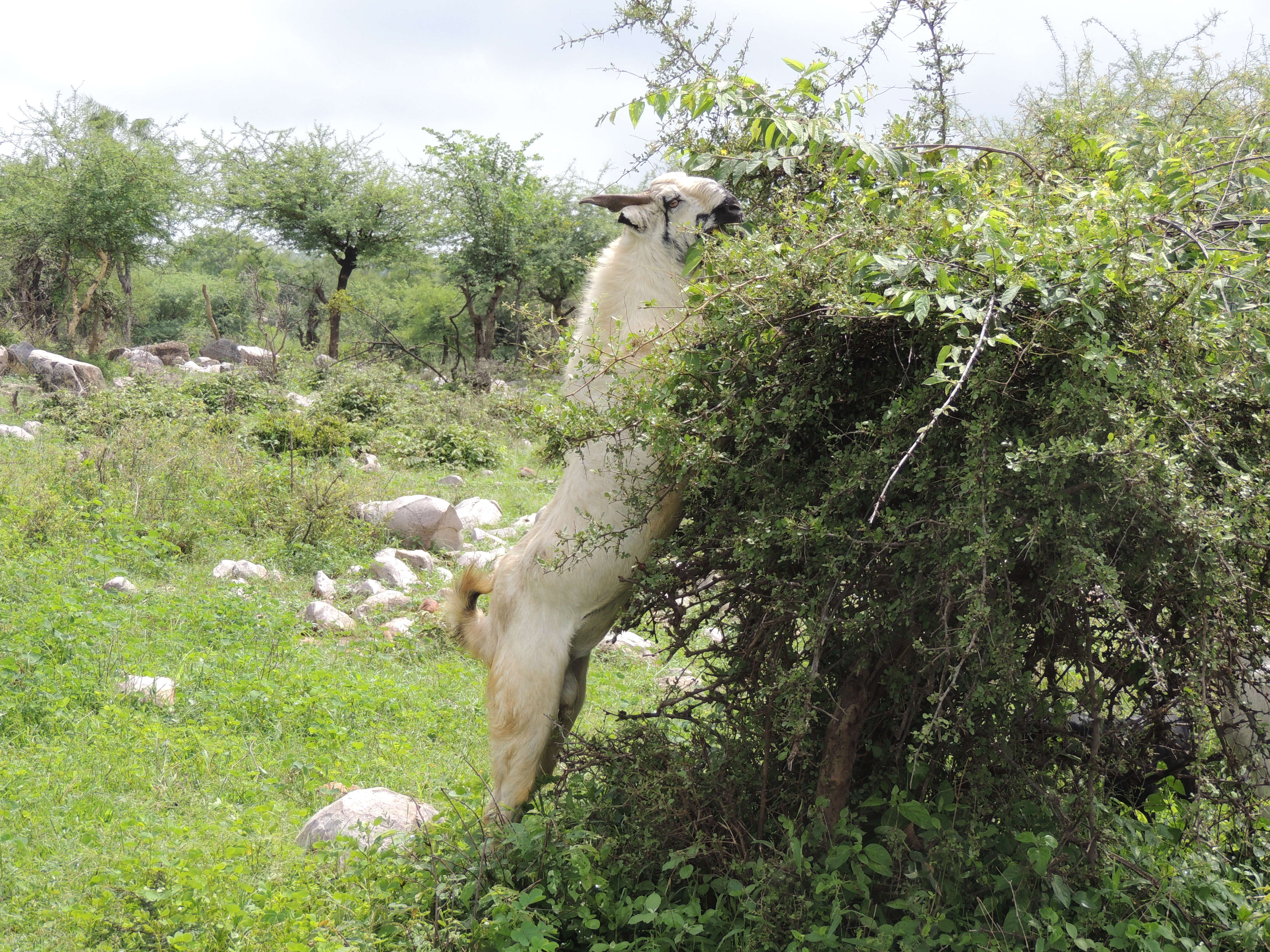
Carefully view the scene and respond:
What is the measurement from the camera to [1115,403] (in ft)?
7.16

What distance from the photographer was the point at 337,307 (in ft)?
72.8

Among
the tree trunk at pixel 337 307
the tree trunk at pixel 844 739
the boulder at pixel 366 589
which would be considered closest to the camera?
the tree trunk at pixel 844 739

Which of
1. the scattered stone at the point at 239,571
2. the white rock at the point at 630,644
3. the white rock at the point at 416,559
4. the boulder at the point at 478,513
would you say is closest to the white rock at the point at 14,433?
the scattered stone at the point at 239,571

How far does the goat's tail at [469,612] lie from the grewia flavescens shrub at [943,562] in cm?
73

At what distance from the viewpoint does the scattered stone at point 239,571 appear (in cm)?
791

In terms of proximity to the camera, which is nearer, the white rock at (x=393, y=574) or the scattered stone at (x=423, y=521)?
the white rock at (x=393, y=574)

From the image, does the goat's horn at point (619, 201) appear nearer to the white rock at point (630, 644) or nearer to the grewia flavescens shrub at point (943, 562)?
the grewia flavescens shrub at point (943, 562)

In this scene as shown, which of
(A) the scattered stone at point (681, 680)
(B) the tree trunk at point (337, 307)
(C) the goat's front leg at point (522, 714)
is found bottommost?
(A) the scattered stone at point (681, 680)

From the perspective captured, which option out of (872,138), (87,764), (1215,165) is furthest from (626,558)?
(87,764)

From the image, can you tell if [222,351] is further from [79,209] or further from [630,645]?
[630,645]

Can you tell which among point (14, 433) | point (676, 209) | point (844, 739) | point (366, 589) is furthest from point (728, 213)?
point (14, 433)

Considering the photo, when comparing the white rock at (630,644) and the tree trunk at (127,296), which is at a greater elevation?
the tree trunk at (127,296)

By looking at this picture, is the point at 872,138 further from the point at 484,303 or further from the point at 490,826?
the point at 484,303

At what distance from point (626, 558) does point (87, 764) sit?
313 centimetres
